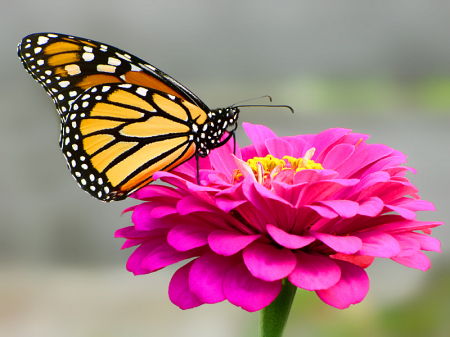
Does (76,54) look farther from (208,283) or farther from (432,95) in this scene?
(432,95)

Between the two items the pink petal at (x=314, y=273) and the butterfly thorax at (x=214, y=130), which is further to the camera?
the butterfly thorax at (x=214, y=130)

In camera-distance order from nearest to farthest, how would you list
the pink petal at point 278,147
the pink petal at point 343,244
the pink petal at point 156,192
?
1. the pink petal at point 343,244
2. the pink petal at point 156,192
3. the pink petal at point 278,147

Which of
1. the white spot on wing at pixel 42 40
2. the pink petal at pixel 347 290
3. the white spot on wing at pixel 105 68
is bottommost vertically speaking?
the pink petal at pixel 347 290

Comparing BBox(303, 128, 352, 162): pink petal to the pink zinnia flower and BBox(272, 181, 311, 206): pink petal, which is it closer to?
the pink zinnia flower

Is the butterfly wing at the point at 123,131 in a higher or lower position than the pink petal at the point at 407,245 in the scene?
higher

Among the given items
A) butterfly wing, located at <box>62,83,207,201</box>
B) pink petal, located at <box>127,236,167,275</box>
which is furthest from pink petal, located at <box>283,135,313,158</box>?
pink petal, located at <box>127,236,167,275</box>

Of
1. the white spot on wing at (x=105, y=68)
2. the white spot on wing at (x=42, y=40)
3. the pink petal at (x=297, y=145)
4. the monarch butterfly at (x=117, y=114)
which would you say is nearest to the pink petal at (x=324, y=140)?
the pink petal at (x=297, y=145)

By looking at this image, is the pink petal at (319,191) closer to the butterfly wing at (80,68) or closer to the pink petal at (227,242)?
the pink petal at (227,242)
